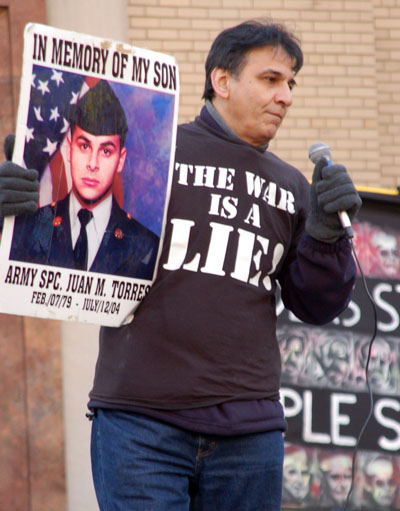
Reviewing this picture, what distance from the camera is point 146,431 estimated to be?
2.98 m

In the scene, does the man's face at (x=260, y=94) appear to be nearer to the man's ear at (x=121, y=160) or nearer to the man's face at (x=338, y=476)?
the man's ear at (x=121, y=160)

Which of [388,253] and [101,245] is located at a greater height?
[388,253]

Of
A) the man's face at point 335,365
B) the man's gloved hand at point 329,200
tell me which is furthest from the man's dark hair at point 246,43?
the man's face at point 335,365

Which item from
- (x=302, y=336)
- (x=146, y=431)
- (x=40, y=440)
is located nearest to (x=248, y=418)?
(x=146, y=431)

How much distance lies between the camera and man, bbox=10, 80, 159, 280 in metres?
2.97

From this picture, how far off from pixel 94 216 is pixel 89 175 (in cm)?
11

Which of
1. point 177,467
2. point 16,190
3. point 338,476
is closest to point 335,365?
point 338,476

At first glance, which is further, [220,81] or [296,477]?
[296,477]

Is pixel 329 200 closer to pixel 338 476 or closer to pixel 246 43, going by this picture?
pixel 246 43

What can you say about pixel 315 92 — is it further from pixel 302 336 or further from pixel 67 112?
pixel 67 112

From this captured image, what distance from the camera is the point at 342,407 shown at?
5598 millimetres

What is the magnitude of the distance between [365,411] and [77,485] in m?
1.77

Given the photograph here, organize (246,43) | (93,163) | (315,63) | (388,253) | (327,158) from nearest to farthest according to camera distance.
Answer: (93,163), (327,158), (246,43), (388,253), (315,63)

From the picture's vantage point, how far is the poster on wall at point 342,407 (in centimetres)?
553
